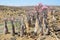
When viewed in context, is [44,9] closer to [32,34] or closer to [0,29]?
[32,34]

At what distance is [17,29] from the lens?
16.9 meters

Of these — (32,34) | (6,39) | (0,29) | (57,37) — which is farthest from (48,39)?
(0,29)

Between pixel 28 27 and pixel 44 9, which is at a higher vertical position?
pixel 44 9

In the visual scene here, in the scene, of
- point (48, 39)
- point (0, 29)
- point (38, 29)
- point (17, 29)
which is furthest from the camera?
point (0, 29)

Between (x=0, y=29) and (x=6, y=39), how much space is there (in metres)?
3.33

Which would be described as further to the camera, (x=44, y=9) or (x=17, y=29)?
(x=17, y=29)

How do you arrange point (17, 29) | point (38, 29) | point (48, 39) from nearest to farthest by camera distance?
point (48, 39), point (38, 29), point (17, 29)

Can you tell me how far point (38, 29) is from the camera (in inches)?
604

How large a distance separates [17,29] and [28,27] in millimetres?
1021

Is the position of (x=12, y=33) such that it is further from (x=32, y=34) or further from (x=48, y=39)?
(x=48, y=39)

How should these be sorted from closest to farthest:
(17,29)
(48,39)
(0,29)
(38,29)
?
(48,39) → (38,29) → (17,29) → (0,29)

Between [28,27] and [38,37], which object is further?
[28,27]

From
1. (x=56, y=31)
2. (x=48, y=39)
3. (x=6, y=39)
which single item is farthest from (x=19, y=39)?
(x=56, y=31)

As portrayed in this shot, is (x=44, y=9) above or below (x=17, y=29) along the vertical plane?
above
